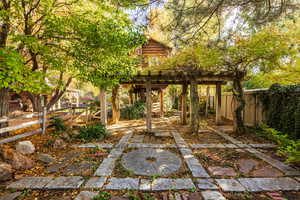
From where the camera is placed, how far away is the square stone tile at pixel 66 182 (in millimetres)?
2408

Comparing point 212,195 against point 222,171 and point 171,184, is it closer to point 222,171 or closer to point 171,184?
point 171,184

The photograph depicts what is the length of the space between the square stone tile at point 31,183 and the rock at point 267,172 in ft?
13.6

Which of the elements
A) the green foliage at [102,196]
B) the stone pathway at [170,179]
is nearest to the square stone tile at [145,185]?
the stone pathway at [170,179]

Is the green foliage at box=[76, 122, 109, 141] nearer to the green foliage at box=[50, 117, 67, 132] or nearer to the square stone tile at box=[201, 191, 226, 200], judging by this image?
the green foliage at box=[50, 117, 67, 132]

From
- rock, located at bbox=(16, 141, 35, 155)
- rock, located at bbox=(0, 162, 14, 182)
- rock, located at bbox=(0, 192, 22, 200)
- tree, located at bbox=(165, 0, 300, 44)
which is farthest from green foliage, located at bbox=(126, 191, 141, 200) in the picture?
tree, located at bbox=(165, 0, 300, 44)

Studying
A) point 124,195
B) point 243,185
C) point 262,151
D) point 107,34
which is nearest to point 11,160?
point 124,195

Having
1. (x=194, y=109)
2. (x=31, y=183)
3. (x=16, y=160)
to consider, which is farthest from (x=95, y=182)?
(x=194, y=109)

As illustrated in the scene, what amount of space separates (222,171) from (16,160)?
4581 millimetres

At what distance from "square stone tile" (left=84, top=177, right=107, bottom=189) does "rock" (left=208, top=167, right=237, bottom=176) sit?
2.27m

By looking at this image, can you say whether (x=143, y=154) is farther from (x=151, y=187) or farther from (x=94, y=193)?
(x=94, y=193)

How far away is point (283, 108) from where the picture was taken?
4.78 metres

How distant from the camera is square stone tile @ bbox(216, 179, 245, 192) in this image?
7.72 feet

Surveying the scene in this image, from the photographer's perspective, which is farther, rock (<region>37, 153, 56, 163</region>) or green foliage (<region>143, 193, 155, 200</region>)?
rock (<region>37, 153, 56, 163</region>)

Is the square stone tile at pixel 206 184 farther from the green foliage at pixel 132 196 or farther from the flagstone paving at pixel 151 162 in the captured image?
the green foliage at pixel 132 196
